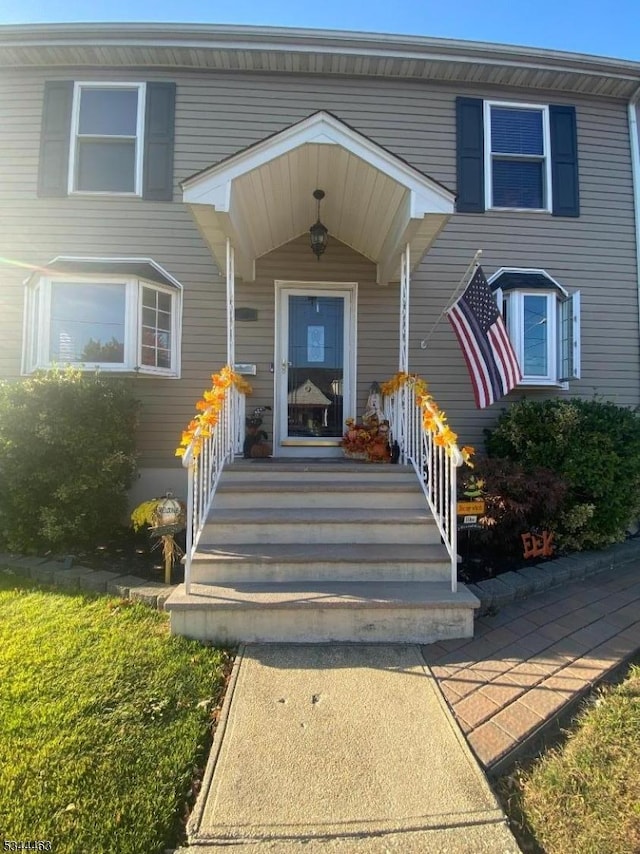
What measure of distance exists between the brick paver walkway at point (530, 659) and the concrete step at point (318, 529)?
0.79m

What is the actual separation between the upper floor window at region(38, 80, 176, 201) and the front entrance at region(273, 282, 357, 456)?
2.20m

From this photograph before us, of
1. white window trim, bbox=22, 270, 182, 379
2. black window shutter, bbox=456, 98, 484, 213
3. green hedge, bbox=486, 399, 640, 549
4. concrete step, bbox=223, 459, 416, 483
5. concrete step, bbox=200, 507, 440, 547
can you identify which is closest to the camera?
concrete step, bbox=200, 507, 440, 547

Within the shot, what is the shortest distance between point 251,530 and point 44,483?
88.6 inches

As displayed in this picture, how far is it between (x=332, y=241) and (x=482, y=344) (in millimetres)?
2511

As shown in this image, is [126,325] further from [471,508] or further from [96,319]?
[471,508]

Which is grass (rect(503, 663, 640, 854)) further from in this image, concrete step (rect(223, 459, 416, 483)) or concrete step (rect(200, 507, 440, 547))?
concrete step (rect(223, 459, 416, 483))

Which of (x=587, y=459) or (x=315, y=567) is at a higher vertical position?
(x=587, y=459)

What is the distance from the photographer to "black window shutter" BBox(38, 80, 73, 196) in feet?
18.1

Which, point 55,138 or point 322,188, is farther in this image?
point 55,138

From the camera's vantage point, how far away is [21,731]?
195 centimetres

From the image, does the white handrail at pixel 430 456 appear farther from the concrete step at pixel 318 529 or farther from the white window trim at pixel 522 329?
the white window trim at pixel 522 329

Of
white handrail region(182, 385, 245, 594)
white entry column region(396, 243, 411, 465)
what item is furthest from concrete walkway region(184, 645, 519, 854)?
white entry column region(396, 243, 411, 465)

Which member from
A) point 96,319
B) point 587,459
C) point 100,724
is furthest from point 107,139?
point 587,459

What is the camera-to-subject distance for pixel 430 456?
3.65 m
